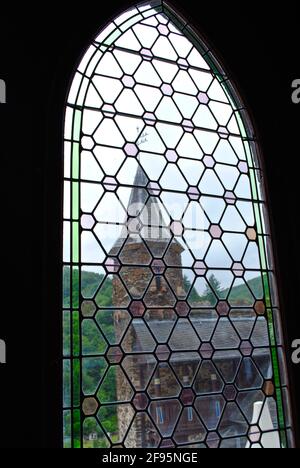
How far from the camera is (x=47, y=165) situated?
1.58m

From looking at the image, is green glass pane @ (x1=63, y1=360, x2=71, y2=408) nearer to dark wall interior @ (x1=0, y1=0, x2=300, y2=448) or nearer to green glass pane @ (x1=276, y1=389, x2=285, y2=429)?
dark wall interior @ (x1=0, y1=0, x2=300, y2=448)

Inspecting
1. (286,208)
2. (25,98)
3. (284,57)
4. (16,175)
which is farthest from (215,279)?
(284,57)

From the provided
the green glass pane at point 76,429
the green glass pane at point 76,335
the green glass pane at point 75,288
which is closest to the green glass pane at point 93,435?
the green glass pane at point 76,429

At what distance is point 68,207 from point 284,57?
134 cm

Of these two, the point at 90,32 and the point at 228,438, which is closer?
the point at 228,438

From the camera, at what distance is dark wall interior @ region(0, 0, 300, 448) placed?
140 cm

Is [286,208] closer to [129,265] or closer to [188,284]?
[188,284]

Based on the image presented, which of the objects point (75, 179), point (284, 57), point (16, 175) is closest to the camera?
point (16, 175)

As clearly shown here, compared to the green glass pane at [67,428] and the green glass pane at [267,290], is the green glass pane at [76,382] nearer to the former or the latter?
the green glass pane at [67,428]

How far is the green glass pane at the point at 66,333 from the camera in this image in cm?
147

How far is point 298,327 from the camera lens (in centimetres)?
187

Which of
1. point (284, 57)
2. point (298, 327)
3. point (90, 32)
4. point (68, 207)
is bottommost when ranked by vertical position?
point (298, 327)

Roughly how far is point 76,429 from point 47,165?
796 millimetres

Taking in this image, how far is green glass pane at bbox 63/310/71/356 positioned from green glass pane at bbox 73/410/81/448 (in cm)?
17
